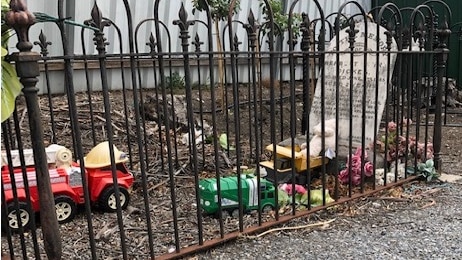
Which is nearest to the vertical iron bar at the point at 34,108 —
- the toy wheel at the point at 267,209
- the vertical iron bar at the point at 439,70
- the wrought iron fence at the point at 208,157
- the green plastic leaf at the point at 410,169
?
the wrought iron fence at the point at 208,157

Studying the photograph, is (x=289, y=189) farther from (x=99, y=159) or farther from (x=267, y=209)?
(x=99, y=159)

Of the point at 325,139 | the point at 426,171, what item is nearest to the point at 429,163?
the point at 426,171

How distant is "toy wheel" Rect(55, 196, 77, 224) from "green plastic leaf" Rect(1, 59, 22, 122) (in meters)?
1.55

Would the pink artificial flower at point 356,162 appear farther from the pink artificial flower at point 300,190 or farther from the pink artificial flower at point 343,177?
the pink artificial flower at point 300,190

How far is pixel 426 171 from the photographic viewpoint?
4.00 meters

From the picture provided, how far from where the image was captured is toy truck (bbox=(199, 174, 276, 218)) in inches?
123

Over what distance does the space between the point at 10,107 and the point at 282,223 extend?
1878 mm

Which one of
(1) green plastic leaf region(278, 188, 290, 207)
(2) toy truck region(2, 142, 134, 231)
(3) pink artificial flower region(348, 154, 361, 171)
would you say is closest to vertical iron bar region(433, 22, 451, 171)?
(3) pink artificial flower region(348, 154, 361, 171)

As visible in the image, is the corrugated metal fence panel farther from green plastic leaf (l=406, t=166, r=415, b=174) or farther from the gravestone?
green plastic leaf (l=406, t=166, r=415, b=174)

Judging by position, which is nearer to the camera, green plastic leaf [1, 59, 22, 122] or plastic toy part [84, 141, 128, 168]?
green plastic leaf [1, 59, 22, 122]

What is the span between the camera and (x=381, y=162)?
4.03m

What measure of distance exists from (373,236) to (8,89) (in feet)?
7.00

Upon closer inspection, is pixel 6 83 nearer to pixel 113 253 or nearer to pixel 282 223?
pixel 113 253

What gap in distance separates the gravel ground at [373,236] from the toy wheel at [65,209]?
98 cm
